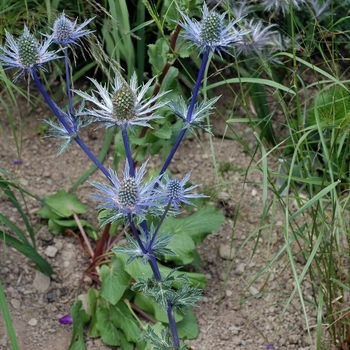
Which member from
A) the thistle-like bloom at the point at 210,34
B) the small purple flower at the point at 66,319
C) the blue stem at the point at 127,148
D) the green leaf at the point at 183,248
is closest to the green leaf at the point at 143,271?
the green leaf at the point at 183,248

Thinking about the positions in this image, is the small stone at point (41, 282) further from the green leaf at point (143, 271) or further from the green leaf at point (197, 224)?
the green leaf at point (197, 224)

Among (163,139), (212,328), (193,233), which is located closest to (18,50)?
(163,139)

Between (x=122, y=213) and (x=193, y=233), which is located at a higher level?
(x=193, y=233)

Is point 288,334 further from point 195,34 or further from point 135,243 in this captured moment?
point 195,34

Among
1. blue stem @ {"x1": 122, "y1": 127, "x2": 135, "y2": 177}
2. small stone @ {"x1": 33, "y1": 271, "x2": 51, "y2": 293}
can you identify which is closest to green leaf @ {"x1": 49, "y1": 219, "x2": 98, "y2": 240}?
small stone @ {"x1": 33, "y1": 271, "x2": 51, "y2": 293}

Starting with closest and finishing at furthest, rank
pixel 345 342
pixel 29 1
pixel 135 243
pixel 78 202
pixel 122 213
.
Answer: pixel 122 213, pixel 135 243, pixel 345 342, pixel 78 202, pixel 29 1

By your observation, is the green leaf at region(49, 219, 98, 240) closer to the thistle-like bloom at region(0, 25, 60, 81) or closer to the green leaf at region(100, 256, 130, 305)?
the green leaf at region(100, 256, 130, 305)

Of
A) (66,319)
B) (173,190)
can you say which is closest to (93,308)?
(66,319)

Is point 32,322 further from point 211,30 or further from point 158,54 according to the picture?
point 211,30

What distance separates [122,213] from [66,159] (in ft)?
4.76

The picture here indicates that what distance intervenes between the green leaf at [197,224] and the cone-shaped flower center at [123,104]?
86 cm

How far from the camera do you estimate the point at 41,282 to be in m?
2.36

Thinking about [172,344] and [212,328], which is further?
[212,328]

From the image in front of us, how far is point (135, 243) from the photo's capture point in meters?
1.62
